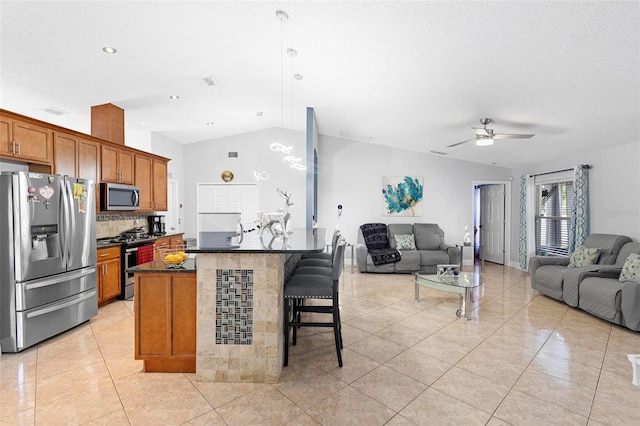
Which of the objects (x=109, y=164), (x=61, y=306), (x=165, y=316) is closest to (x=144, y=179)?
(x=109, y=164)

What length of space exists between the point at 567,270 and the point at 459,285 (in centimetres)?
169

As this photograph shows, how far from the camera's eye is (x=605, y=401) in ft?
6.82

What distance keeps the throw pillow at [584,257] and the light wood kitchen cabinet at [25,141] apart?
7073 mm

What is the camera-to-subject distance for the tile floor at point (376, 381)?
6.30ft

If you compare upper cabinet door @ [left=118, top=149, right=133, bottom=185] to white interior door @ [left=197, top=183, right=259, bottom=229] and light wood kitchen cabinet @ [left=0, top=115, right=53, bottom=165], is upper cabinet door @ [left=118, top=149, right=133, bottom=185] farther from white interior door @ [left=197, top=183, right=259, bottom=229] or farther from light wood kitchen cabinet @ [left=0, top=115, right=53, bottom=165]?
white interior door @ [left=197, top=183, right=259, bottom=229]

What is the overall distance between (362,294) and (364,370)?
225cm

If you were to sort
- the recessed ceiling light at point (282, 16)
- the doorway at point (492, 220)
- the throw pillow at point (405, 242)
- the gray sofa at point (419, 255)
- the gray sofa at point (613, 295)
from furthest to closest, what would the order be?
the doorway at point (492, 220)
the throw pillow at point (405, 242)
the gray sofa at point (419, 255)
the gray sofa at point (613, 295)
the recessed ceiling light at point (282, 16)

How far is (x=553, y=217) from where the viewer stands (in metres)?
5.77

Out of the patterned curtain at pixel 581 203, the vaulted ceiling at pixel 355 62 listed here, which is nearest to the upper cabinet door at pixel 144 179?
the vaulted ceiling at pixel 355 62

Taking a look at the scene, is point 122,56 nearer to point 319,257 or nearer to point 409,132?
point 319,257

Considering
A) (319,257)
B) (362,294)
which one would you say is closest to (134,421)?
(319,257)

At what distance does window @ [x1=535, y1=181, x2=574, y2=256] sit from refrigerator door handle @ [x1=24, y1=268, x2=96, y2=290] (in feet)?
23.9

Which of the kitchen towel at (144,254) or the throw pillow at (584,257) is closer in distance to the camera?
the throw pillow at (584,257)

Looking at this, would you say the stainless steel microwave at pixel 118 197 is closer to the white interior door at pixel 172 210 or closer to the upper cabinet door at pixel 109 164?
the upper cabinet door at pixel 109 164
